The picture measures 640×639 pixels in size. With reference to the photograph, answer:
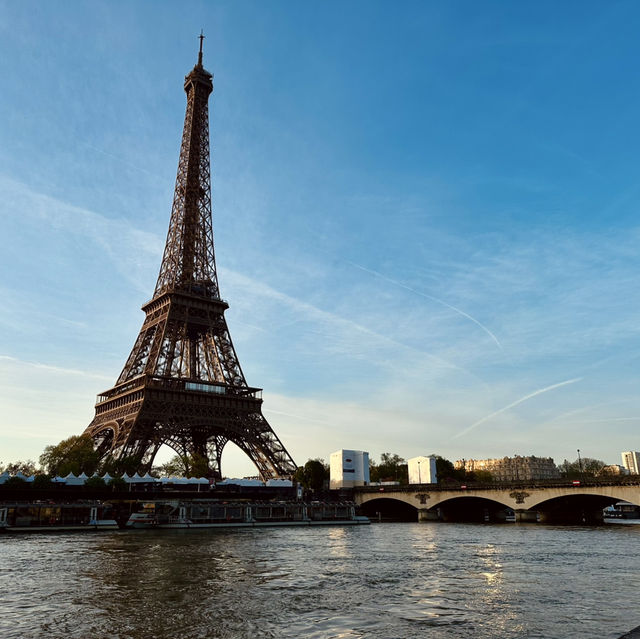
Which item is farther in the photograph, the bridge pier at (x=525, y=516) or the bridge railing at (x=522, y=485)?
the bridge pier at (x=525, y=516)

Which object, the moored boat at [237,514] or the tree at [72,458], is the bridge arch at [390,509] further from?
the tree at [72,458]

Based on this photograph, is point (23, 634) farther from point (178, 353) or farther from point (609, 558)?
point (178, 353)

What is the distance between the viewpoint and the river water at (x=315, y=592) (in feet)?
64.6

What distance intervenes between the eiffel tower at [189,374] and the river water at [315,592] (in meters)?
41.6

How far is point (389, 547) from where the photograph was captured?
49969mm

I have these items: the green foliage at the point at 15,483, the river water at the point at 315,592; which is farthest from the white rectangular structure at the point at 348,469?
the river water at the point at 315,592

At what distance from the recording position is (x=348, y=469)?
123062 mm

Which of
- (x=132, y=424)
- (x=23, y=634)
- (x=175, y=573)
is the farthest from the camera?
(x=132, y=424)

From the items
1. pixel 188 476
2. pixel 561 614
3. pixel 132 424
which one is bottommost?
pixel 561 614

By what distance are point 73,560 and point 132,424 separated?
156 feet

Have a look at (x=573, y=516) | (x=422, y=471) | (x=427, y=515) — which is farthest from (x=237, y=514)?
(x=573, y=516)

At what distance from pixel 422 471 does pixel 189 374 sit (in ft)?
164

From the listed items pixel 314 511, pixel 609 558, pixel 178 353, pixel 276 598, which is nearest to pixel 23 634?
pixel 276 598

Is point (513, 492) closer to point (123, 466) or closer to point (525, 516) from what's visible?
point (525, 516)
